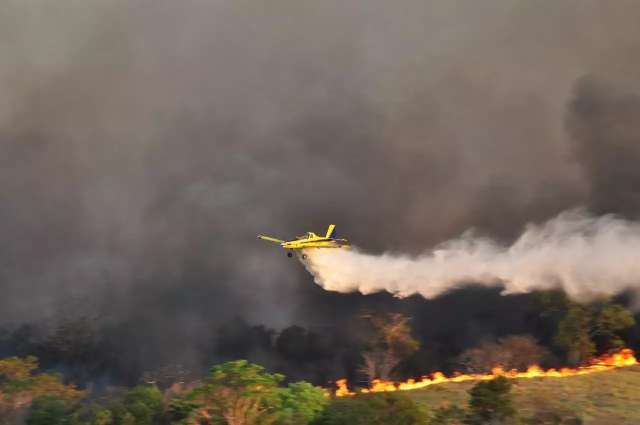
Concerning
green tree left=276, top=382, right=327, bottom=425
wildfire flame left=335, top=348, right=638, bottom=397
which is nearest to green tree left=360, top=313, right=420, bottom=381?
wildfire flame left=335, top=348, right=638, bottom=397

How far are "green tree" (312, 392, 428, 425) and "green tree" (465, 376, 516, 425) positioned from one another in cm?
806

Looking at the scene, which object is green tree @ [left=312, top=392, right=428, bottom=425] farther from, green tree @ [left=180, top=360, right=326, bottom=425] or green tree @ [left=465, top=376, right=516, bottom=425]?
green tree @ [left=465, top=376, right=516, bottom=425]

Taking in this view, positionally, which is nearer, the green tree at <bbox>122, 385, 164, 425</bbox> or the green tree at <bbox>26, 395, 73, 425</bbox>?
the green tree at <bbox>122, 385, 164, 425</bbox>

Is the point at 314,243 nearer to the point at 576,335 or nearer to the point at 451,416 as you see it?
the point at 451,416

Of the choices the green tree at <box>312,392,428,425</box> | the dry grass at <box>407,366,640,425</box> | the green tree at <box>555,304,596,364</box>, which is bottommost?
the green tree at <box>312,392,428,425</box>

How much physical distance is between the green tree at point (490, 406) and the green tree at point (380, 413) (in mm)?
8059

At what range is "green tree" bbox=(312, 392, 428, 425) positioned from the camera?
80688 millimetres

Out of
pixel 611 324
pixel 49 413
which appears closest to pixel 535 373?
pixel 611 324

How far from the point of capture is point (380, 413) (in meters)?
81.3

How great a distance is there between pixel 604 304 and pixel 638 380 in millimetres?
32711

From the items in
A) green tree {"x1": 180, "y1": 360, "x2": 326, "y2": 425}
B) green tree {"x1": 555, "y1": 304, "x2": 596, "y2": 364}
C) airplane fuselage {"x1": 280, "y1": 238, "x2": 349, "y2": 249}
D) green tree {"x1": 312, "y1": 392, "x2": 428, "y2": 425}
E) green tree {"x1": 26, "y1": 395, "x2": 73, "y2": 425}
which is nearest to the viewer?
green tree {"x1": 312, "y1": 392, "x2": 428, "y2": 425}

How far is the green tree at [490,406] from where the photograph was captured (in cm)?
8612

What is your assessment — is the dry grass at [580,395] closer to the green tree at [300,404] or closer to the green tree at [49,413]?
the green tree at [300,404]

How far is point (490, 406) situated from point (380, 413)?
15678 millimetres
